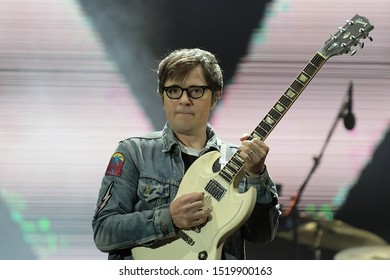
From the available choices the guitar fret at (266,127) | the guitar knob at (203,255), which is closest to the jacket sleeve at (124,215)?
the guitar knob at (203,255)

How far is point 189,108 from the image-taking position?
2066mm

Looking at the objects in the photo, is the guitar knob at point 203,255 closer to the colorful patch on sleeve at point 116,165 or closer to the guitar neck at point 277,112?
the guitar neck at point 277,112

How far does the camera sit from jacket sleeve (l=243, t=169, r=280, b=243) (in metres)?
1.96

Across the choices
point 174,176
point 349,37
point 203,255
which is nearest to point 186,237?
point 203,255

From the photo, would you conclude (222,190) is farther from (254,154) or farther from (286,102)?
(286,102)

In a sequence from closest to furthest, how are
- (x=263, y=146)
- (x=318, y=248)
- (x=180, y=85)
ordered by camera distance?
(x=263, y=146)
(x=180, y=85)
(x=318, y=248)

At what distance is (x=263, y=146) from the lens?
6.31 ft

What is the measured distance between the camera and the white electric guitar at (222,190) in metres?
1.98

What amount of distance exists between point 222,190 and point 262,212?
13 centimetres

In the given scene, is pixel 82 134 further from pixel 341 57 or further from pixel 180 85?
pixel 341 57

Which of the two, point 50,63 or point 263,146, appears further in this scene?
point 50,63

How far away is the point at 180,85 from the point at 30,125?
59 centimetres

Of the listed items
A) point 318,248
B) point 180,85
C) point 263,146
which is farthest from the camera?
point 318,248
